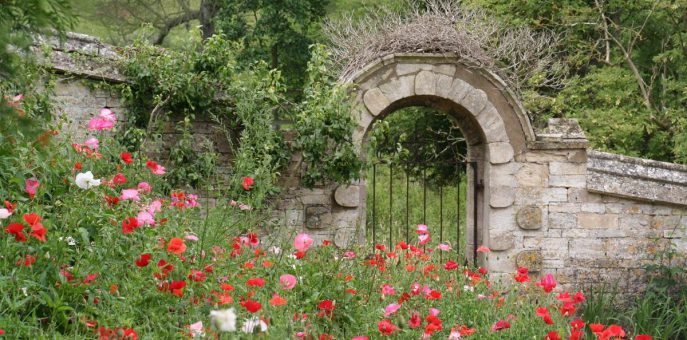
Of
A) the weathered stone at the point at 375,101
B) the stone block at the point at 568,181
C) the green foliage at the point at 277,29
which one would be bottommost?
the stone block at the point at 568,181

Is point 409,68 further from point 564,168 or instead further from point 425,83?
point 564,168

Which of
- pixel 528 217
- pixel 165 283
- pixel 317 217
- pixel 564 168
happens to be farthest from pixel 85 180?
pixel 564 168

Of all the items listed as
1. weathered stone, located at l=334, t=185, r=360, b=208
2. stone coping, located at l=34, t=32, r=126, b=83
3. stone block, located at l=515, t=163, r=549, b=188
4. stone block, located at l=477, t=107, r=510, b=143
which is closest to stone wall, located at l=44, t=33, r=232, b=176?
stone coping, located at l=34, t=32, r=126, b=83

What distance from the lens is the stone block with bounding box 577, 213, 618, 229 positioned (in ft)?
25.4

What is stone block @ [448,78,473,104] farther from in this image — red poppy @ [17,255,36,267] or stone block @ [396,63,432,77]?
red poppy @ [17,255,36,267]

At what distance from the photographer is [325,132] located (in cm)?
711

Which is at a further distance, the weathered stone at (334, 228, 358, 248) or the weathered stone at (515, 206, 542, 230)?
the weathered stone at (515, 206, 542, 230)

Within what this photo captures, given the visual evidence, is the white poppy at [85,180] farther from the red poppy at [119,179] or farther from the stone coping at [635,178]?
the stone coping at [635,178]

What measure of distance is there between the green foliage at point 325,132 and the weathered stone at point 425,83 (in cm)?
64

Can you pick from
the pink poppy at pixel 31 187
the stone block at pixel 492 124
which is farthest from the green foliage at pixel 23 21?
the stone block at pixel 492 124

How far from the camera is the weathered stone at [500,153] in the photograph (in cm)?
759

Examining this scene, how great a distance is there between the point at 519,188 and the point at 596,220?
2.59 feet

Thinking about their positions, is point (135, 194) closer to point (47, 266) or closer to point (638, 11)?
point (47, 266)

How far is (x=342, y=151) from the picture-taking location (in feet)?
23.3
